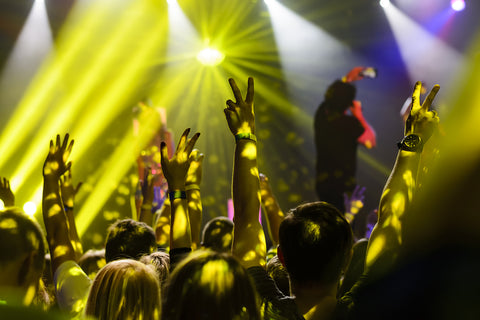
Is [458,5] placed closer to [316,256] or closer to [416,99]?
[416,99]

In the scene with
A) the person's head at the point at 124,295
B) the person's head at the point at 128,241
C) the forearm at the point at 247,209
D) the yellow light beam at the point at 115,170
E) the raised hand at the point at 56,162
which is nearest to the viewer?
the person's head at the point at 124,295

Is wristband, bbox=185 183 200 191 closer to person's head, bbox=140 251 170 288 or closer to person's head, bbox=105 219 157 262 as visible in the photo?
person's head, bbox=105 219 157 262

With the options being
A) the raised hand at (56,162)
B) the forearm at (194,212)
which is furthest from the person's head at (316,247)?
the raised hand at (56,162)

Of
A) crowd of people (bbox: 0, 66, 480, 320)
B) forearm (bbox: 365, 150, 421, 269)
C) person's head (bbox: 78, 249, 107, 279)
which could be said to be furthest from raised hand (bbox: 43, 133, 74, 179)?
forearm (bbox: 365, 150, 421, 269)

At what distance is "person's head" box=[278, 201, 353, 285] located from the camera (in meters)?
1.43

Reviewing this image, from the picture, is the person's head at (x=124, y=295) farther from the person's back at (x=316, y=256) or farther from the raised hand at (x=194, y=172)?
the raised hand at (x=194, y=172)

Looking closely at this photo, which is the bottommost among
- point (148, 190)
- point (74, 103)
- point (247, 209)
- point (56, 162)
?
point (247, 209)

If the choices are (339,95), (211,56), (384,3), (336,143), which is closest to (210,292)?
(336,143)

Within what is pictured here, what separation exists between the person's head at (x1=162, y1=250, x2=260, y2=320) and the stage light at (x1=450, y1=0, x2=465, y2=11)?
627 cm

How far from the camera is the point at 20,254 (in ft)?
4.45

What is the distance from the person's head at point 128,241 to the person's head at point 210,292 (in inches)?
42.4

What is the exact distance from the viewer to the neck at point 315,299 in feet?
4.61

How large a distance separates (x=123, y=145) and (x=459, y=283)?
7080mm

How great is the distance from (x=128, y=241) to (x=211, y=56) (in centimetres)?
605
